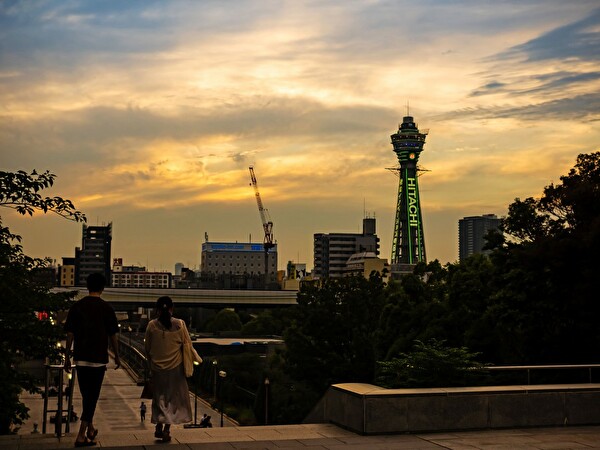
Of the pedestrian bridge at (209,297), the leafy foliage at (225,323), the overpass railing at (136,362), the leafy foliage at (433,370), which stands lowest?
the overpass railing at (136,362)

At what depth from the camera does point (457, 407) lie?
40.1 ft

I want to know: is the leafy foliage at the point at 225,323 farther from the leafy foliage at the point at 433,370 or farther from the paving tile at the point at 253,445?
the paving tile at the point at 253,445

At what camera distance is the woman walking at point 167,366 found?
37.0ft

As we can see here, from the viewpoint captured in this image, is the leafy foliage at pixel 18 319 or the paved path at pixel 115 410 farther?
the paved path at pixel 115 410

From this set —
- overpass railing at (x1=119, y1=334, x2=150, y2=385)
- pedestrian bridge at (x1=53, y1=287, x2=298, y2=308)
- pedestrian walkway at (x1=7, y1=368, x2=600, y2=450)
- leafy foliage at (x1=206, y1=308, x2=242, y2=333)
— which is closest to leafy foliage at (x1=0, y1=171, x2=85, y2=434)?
pedestrian walkway at (x1=7, y1=368, x2=600, y2=450)

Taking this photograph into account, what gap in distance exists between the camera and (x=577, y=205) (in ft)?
88.8

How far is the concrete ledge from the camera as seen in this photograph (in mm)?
11859

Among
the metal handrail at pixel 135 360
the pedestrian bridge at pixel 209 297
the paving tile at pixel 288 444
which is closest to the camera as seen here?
the paving tile at pixel 288 444

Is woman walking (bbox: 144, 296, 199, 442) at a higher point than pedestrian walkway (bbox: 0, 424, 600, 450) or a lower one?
higher

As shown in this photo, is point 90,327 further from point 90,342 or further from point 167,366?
point 167,366

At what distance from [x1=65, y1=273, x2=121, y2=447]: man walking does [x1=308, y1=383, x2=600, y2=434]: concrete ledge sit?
3555mm

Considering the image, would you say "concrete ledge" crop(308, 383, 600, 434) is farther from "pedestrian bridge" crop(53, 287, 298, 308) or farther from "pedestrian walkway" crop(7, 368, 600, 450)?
"pedestrian bridge" crop(53, 287, 298, 308)

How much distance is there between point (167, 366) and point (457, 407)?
422cm

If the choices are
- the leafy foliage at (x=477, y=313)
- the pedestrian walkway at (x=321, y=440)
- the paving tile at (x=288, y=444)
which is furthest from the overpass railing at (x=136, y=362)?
the paving tile at (x=288, y=444)
